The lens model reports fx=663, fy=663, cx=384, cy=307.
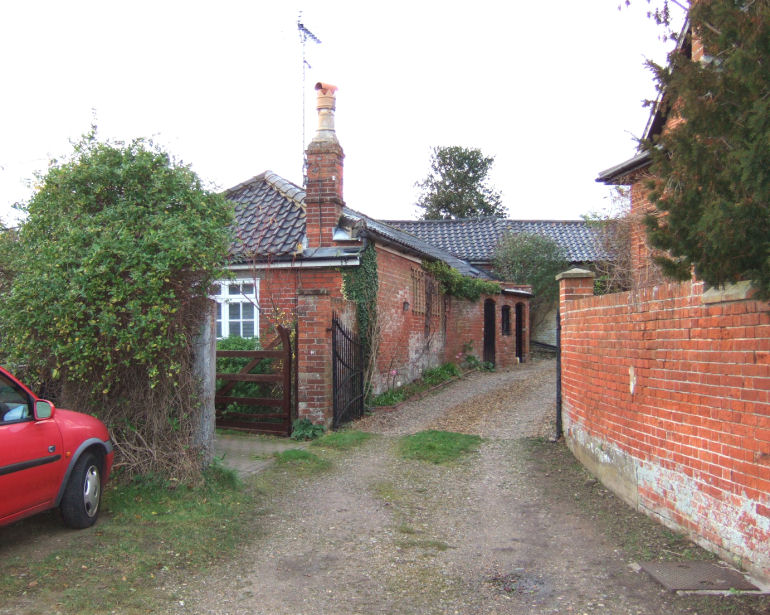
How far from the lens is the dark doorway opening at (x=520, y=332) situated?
81.1 feet

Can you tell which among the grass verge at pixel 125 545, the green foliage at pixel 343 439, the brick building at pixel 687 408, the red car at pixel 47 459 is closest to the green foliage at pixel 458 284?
the green foliage at pixel 343 439

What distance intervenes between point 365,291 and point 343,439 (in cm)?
359

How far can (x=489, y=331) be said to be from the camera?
23.5 meters

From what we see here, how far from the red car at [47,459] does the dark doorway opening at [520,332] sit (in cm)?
2026

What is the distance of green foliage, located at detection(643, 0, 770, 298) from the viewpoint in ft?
10.4

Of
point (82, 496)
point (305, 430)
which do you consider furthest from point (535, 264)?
point (82, 496)

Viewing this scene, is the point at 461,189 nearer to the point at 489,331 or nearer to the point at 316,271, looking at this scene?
the point at 489,331

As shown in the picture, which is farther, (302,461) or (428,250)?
(428,250)

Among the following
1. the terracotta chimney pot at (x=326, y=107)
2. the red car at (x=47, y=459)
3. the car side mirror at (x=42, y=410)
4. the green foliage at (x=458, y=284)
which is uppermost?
the terracotta chimney pot at (x=326, y=107)

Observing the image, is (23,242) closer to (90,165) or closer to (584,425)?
(90,165)

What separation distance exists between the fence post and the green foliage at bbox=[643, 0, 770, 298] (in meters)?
4.55

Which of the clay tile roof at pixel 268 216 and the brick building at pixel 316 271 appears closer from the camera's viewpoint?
the brick building at pixel 316 271

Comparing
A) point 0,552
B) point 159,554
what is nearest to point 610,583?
point 159,554

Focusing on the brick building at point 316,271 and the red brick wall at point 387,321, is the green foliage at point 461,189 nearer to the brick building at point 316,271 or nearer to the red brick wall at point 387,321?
the red brick wall at point 387,321
